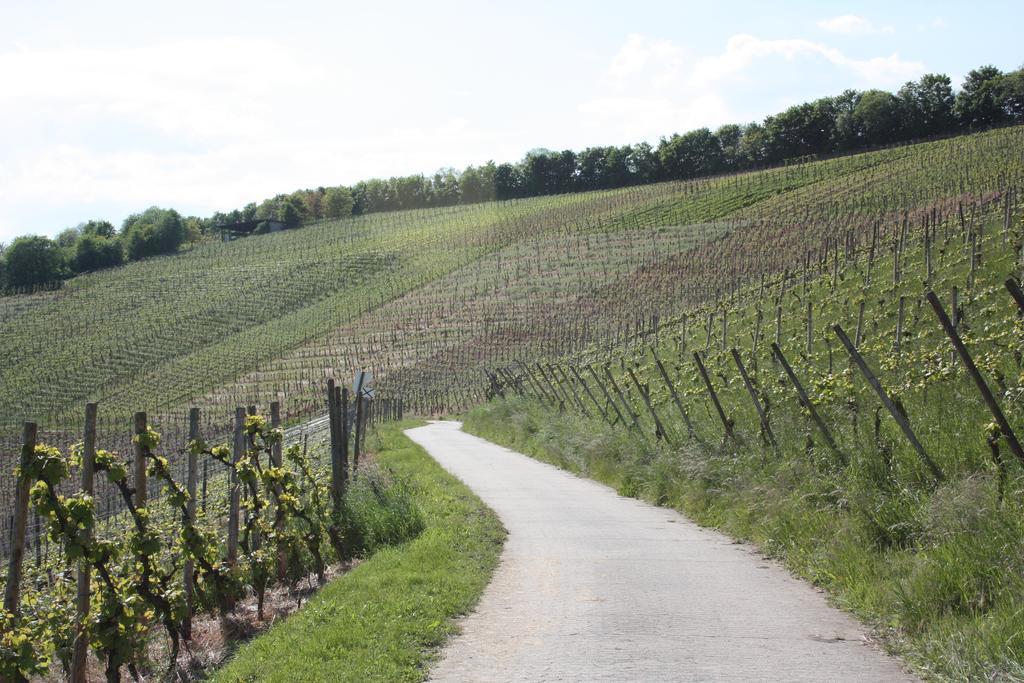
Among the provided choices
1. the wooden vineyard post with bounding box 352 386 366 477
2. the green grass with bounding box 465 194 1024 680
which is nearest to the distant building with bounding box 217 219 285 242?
the wooden vineyard post with bounding box 352 386 366 477

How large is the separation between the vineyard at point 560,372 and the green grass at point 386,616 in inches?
43.8

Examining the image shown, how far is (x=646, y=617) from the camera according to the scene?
7.26m

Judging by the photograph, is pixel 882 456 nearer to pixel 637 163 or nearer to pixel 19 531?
pixel 19 531

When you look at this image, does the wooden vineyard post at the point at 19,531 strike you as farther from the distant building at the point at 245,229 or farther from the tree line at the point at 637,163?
the distant building at the point at 245,229

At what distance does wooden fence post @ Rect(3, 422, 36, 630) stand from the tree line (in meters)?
102

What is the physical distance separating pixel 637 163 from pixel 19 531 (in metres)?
134

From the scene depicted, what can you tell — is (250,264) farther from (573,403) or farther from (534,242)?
(573,403)

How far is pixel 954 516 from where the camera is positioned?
7.38 meters

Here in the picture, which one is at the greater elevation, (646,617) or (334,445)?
(334,445)

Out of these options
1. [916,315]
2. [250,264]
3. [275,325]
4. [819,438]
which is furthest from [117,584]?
[250,264]

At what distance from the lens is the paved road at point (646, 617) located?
6094mm

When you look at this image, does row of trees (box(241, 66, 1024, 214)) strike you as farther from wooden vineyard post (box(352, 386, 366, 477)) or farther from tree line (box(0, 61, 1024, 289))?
wooden vineyard post (box(352, 386, 366, 477))

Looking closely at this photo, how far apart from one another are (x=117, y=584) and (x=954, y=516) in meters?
6.89

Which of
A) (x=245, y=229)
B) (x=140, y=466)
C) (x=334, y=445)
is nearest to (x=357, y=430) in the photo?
(x=334, y=445)
